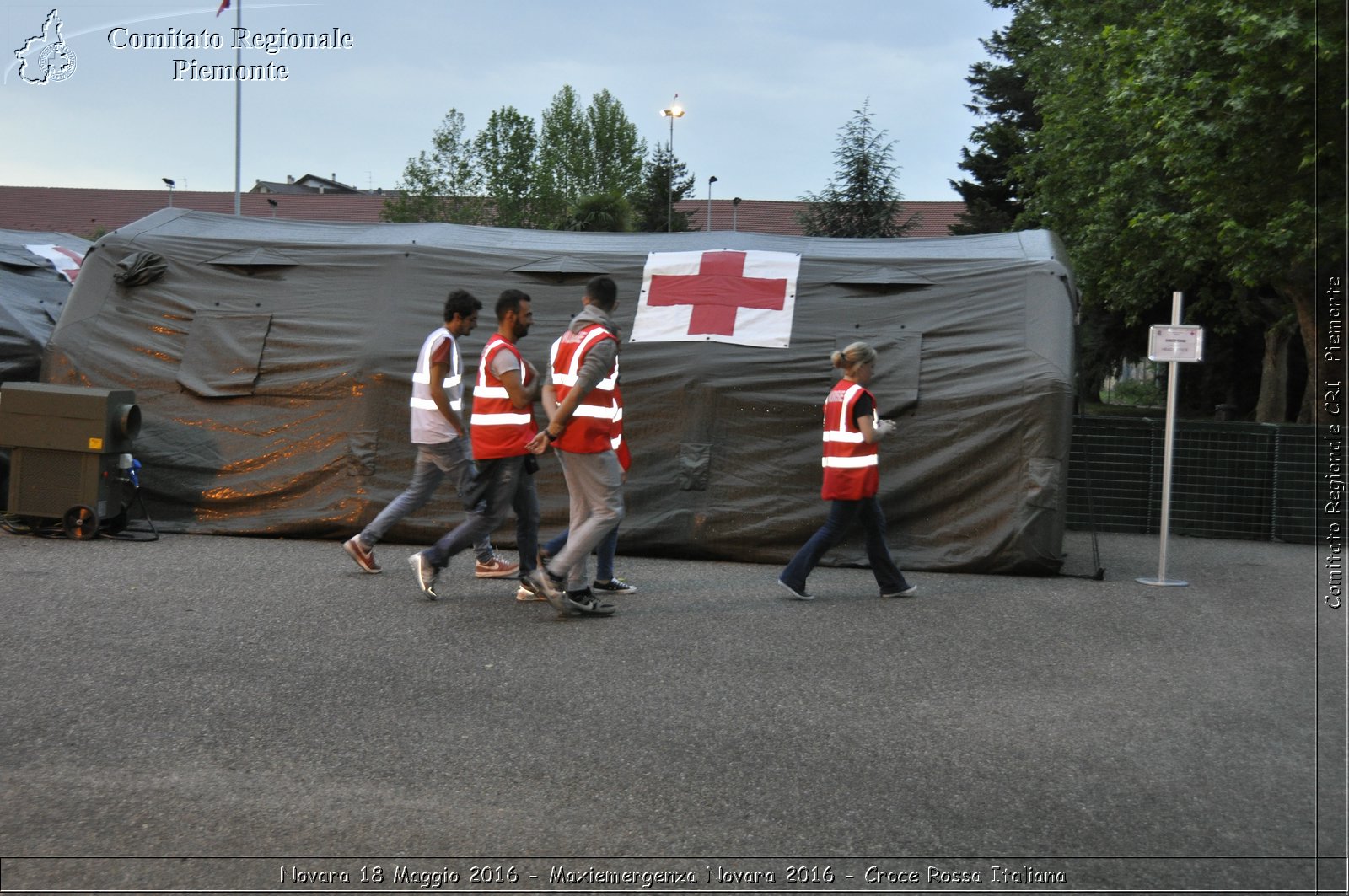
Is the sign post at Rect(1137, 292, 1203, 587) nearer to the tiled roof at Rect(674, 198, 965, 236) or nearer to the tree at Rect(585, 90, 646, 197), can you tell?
the tiled roof at Rect(674, 198, 965, 236)

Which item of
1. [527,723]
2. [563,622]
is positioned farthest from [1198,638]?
[527,723]

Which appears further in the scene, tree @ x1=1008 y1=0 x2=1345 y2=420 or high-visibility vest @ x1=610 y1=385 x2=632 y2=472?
tree @ x1=1008 y1=0 x2=1345 y2=420

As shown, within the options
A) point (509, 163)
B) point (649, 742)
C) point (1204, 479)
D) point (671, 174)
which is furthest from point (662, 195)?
point (649, 742)

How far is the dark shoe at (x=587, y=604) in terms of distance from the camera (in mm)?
7863

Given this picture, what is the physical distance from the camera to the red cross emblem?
1134 cm

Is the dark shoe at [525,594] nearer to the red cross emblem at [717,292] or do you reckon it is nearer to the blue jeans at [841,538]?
the blue jeans at [841,538]

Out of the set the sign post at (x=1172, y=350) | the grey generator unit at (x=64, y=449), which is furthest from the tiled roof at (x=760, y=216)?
the grey generator unit at (x=64, y=449)

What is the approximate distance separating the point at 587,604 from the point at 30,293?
882cm

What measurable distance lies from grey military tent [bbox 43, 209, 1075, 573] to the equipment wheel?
947mm

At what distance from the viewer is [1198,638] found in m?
7.93

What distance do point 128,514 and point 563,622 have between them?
5.74 metres

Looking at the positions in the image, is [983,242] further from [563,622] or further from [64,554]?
[64,554]

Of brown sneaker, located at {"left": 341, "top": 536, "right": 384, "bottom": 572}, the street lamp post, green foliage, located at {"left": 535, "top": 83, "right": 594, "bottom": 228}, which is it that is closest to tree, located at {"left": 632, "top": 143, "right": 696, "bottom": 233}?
the street lamp post

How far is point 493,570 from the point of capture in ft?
30.8
